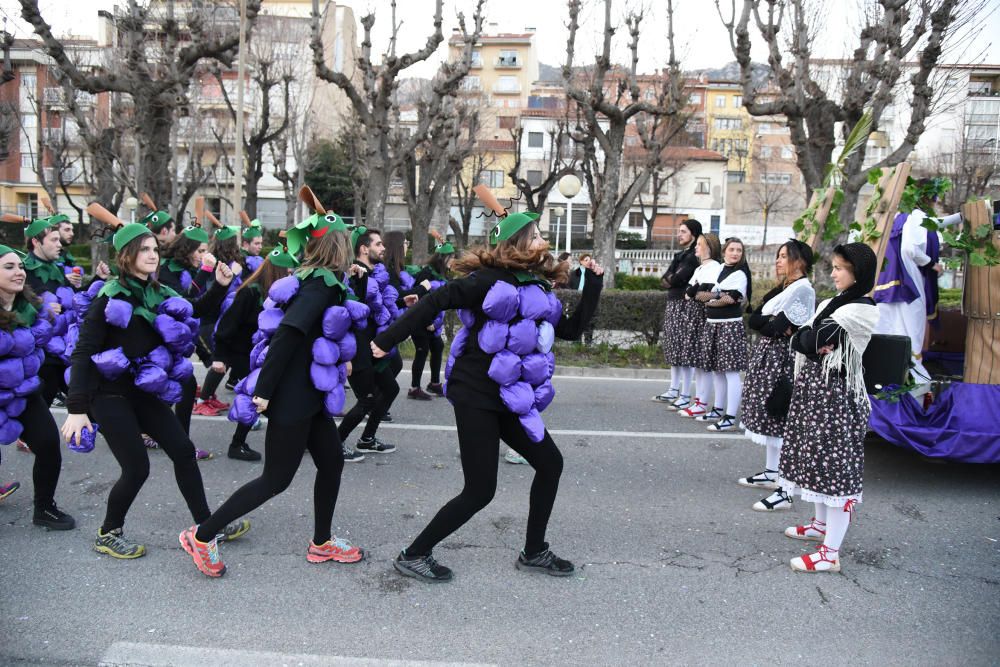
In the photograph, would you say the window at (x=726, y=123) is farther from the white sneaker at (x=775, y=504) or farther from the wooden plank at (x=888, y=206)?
the white sneaker at (x=775, y=504)

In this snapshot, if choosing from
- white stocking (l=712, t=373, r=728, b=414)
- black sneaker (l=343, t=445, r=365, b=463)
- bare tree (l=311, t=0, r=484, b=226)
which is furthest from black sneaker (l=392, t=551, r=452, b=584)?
bare tree (l=311, t=0, r=484, b=226)

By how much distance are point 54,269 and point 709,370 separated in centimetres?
632

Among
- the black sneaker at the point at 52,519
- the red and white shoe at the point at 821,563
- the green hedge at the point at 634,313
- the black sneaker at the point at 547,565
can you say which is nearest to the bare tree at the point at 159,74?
the green hedge at the point at 634,313

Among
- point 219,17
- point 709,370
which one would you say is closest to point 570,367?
point 709,370

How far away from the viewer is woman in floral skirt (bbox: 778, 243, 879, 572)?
14.6 ft

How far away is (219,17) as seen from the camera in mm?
22922

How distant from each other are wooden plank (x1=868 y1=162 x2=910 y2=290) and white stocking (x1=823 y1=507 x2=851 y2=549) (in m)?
2.32

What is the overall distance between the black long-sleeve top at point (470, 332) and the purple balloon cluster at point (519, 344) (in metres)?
0.04

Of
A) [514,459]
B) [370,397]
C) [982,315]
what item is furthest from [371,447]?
[982,315]

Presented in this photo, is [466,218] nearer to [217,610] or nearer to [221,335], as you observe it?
[221,335]

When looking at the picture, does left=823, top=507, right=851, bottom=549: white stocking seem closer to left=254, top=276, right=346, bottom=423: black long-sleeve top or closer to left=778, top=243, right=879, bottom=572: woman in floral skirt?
left=778, top=243, right=879, bottom=572: woman in floral skirt

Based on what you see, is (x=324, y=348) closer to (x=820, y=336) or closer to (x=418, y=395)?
(x=820, y=336)

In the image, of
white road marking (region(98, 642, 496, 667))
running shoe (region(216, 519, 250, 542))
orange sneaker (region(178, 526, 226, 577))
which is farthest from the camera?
running shoe (region(216, 519, 250, 542))

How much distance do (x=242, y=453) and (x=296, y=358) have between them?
2.81 meters
